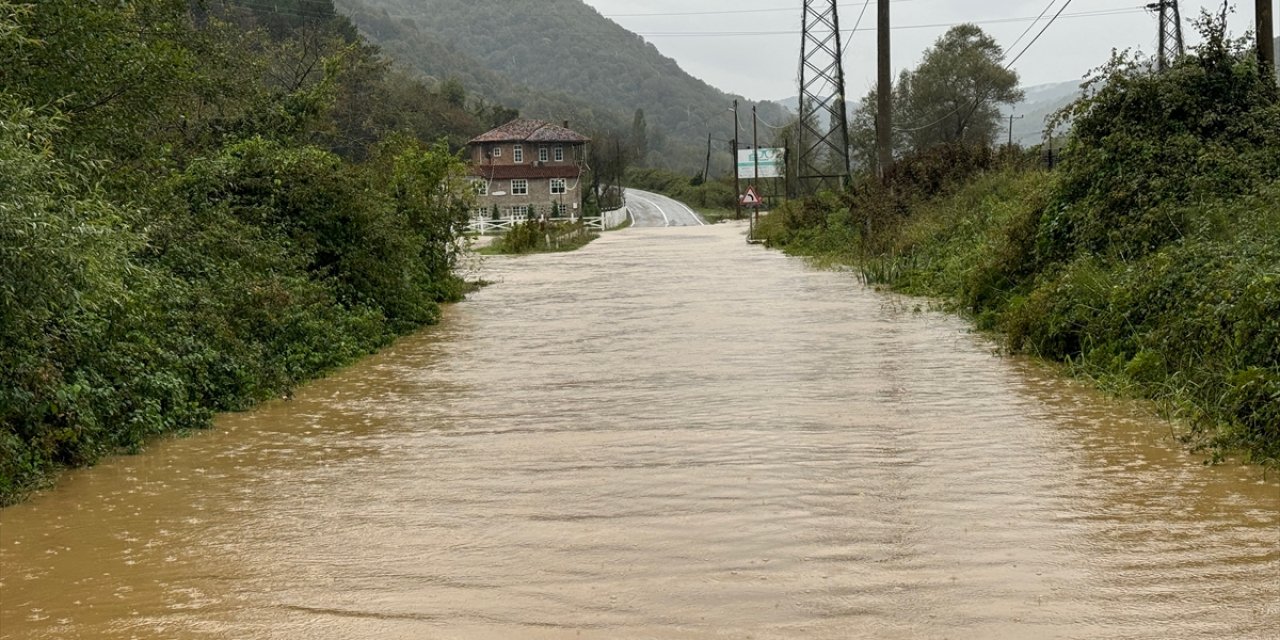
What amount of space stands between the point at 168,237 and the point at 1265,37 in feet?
46.5

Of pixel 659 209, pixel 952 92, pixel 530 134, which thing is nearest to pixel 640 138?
pixel 530 134

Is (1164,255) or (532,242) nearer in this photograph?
(1164,255)

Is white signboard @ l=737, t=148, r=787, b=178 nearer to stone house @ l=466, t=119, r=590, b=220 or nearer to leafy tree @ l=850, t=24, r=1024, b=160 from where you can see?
stone house @ l=466, t=119, r=590, b=220

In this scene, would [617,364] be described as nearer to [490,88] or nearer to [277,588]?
[277,588]

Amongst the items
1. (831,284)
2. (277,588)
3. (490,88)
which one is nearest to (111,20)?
(277,588)

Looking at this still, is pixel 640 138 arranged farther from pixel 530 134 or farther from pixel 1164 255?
pixel 1164 255

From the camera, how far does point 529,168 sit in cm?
11500

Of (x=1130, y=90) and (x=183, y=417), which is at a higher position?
(x=1130, y=90)

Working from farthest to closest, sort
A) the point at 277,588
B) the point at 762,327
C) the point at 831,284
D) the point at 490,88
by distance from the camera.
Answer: the point at 490,88 < the point at 831,284 < the point at 762,327 < the point at 277,588

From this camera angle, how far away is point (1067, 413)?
1213cm

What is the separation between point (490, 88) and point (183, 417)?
164 m

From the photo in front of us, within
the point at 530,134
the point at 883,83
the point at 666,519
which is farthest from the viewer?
the point at 530,134

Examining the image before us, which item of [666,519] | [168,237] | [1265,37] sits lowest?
[666,519]

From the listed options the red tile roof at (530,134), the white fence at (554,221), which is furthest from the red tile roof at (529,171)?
the white fence at (554,221)
